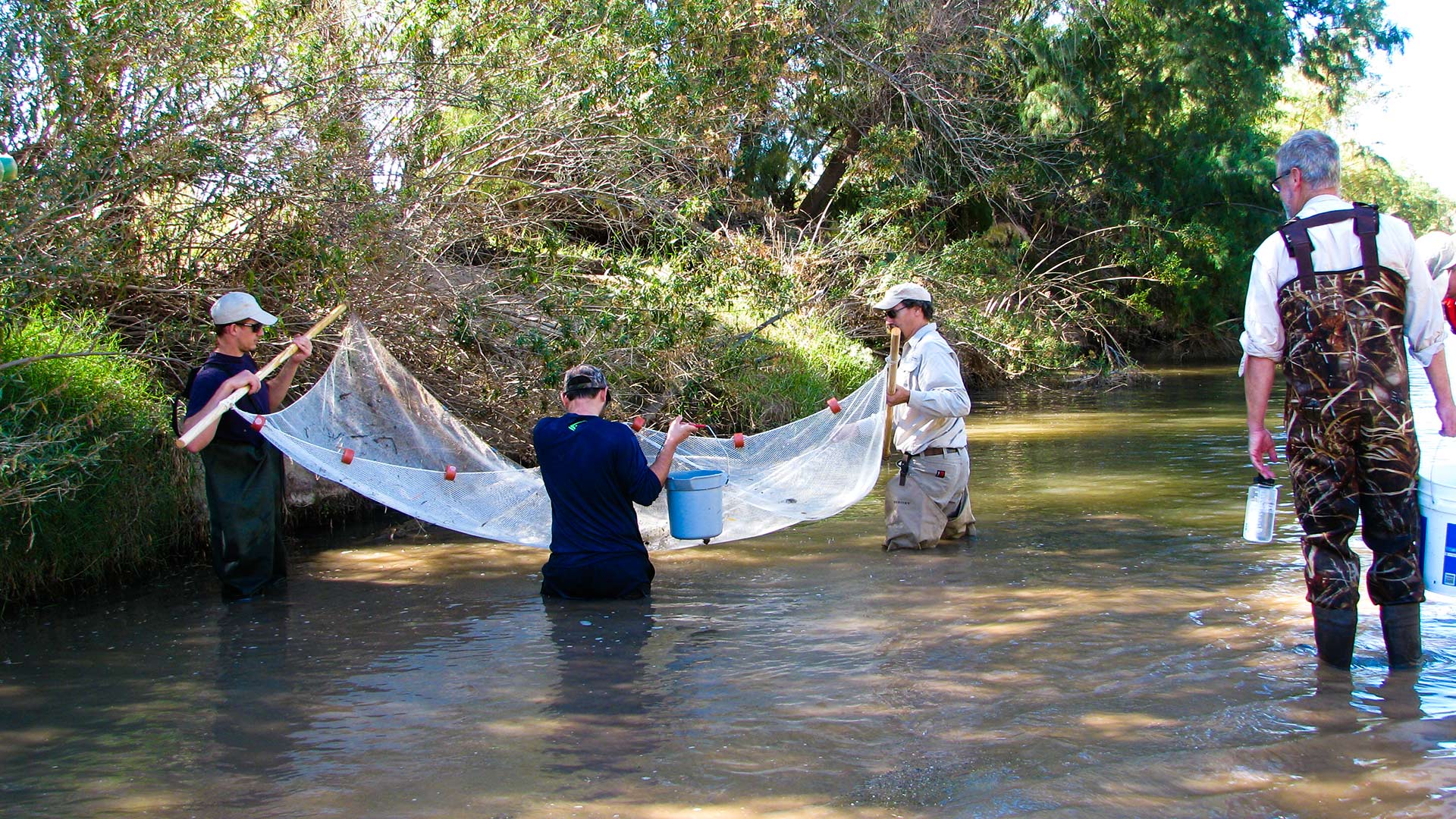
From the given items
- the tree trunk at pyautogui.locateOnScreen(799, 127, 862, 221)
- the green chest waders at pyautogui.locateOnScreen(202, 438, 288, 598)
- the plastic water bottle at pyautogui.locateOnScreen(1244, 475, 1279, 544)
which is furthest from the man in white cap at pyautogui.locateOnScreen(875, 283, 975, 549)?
the tree trunk at pyautogui.locateOnScreen(799, 127, 862, 221)

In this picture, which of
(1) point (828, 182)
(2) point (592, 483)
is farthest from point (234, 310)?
(1) point (828, 182)

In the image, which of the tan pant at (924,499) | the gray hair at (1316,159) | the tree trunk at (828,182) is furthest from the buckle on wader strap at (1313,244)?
the tree trunk at (828,182)

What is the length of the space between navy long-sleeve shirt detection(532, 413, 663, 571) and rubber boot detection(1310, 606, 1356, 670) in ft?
8.66

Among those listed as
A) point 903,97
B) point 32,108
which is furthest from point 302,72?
point 903,97

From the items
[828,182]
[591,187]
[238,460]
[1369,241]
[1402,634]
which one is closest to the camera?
[1369,241]

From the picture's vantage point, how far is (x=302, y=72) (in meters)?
7.77

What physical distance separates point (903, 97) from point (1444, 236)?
12850 mm

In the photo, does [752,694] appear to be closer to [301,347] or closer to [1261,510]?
[1261,510]

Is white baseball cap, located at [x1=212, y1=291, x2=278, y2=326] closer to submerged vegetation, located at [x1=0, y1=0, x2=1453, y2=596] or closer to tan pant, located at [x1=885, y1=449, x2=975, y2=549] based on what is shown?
submerged vegetation, located at [x1=0, y1=0, x2=1453, y2=596]

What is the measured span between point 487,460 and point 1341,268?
4310mm

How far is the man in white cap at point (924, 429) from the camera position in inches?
244

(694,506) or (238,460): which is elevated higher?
(238,460)

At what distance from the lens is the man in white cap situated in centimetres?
620

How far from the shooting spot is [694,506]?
565 cm
